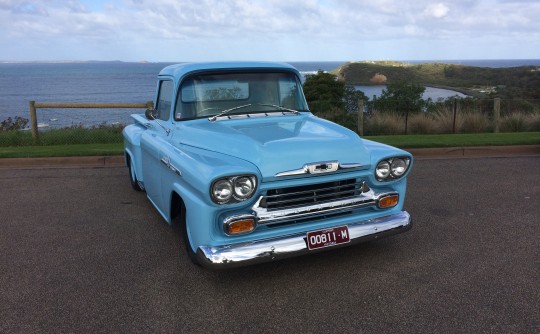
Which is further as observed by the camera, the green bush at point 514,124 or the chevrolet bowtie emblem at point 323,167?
the green bush at point 514,124

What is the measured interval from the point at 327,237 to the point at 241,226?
0.68m

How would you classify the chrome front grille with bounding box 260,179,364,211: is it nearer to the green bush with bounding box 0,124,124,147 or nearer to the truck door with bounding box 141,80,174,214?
the truck door with bounding box 141,80,174,214

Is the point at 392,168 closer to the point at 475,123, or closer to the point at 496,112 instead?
the point at 496,112

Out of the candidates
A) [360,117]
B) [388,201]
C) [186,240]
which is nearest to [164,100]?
[186,240]

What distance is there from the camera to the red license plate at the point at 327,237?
3508 millimetres

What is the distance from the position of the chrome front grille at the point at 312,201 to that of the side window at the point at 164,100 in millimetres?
1929

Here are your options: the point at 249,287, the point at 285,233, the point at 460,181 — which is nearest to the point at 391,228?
the point at 285,233

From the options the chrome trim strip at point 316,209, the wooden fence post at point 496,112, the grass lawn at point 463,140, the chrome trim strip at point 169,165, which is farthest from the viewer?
the wooden fence post at point 496,112

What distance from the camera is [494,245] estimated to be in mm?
4426

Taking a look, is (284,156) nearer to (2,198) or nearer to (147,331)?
(147,331)

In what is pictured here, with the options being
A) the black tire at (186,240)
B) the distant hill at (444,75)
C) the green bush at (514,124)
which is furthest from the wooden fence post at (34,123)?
the distant hill at (444,75)

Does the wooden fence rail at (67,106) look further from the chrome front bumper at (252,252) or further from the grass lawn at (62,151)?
the chrome front bumper at (252,252)

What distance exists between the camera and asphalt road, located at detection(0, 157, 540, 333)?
317 cm

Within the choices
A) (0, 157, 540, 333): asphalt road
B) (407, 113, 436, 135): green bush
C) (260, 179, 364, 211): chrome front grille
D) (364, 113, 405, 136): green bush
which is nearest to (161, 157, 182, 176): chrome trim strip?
(260, 179, 364, 211): chrome front grille
